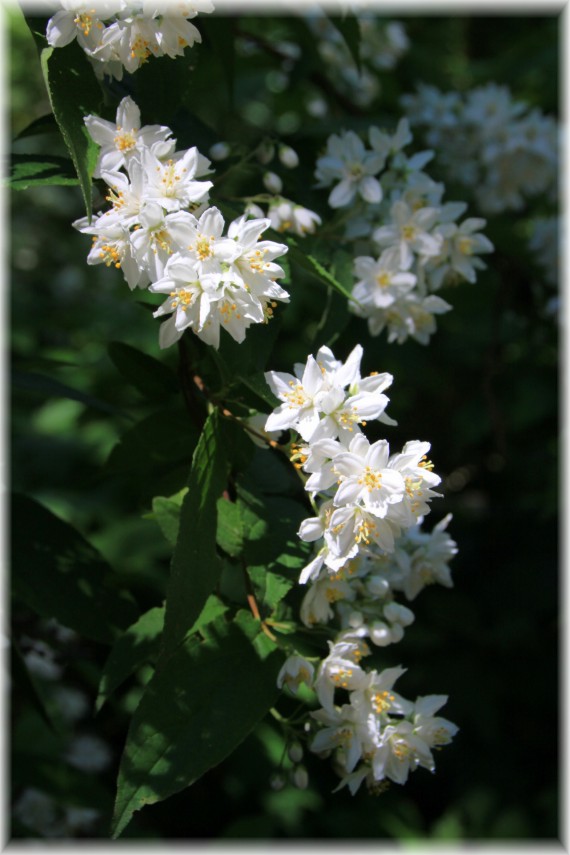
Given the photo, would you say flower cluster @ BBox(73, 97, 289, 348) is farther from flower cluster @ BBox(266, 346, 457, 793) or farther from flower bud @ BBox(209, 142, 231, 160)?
flower bud @ BBox(209, 142, 231, 160)

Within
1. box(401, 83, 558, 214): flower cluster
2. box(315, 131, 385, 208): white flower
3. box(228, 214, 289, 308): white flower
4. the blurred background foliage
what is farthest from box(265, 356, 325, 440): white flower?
box(401, 83, 558, 214): flower cluster

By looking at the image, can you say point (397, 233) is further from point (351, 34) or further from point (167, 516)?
point (167, 516)

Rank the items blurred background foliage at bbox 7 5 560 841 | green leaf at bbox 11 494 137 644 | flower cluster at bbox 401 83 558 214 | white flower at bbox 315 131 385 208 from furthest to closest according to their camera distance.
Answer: flower cluster at bbox 401 83 558 214, blurred background foliage at bbox 7 5 560 841, white flower at bbox 315 131 385 208, green leaf at bbox 11 494 137 644

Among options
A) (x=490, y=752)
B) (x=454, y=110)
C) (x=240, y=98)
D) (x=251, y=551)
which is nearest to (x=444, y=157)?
(x=454, y=110)

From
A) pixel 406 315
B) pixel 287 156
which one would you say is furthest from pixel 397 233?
pixel 287 156

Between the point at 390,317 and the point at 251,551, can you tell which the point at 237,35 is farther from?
the point at 251,551

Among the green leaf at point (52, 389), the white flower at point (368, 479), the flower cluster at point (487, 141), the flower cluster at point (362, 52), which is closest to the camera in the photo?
the white flower at point (368, 479)

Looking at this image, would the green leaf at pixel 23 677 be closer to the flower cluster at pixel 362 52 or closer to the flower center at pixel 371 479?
the flower center at pixel 371 479

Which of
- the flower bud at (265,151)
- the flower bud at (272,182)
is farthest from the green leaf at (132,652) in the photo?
the flower bud at (265,151)
